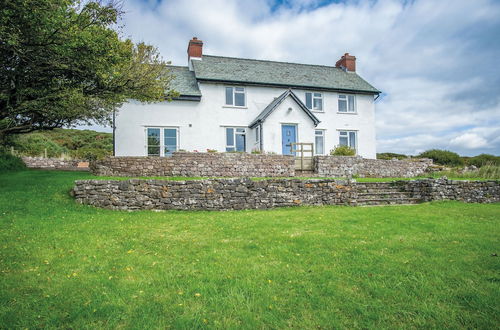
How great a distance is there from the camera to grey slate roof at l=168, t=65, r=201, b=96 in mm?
21797

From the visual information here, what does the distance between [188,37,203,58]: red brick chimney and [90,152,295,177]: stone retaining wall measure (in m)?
12.4

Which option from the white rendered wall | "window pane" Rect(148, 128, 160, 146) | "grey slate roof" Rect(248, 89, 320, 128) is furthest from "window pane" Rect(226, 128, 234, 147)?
"window pane" Rect(148, 128, 160, 146)

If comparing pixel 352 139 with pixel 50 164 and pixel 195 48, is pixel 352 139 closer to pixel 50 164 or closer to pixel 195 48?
pixel 195 48

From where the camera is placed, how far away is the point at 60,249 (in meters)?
5.86

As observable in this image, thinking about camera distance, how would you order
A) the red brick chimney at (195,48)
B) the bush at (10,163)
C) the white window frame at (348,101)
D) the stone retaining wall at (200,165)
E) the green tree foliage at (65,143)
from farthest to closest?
the white window frame at (348,101) < the red brick chimney at (195,48) < the green tree foliage at (65,143) < the bush at (10,163) < the stone retaining wall at (200,165)

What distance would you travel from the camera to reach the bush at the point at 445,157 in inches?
1141

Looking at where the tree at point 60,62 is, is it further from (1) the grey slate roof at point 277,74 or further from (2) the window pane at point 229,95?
(1) the grey slate roof at point 277,74

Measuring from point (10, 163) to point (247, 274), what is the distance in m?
20.5

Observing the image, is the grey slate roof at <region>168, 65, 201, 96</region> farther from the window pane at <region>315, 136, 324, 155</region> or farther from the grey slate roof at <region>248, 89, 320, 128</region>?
the window pane at <region>315, 136, 324, 155</region>

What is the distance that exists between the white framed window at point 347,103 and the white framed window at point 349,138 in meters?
2.00

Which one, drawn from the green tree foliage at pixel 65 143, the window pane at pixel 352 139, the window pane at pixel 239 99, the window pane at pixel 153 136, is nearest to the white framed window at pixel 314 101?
the window pane at pixel 352 139

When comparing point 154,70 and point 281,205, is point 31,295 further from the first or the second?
point 154,70

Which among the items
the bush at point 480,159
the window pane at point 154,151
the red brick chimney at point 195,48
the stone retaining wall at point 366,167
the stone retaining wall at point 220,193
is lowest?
the stone retaining wall at point 220,193

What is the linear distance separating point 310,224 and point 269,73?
19.5 metres
